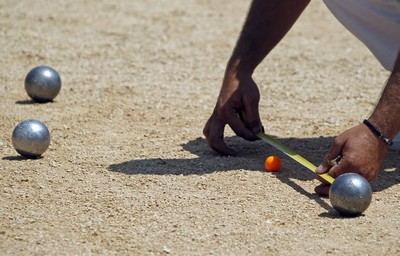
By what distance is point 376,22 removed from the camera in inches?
203

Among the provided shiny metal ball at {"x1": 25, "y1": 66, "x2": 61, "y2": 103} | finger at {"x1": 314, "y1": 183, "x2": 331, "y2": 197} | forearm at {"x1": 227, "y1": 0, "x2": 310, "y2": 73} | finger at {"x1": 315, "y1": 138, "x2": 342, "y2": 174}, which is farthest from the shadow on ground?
shiny metal ball at {"x1": 25, "y1": 66, "x2": 61, "y2": 103}

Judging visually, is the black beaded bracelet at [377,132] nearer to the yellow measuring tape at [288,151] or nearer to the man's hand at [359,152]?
the man's hand at [359,152]

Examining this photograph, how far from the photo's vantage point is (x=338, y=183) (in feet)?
13.2

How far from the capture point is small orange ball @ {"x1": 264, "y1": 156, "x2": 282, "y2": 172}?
187 inches

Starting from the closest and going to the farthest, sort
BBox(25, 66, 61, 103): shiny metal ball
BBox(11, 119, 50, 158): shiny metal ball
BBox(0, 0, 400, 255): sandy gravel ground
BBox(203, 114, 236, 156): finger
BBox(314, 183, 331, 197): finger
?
1. BBox(0, 0, 400, 255): sandy gravel ground
2. BBox(314, 183, 331, 197): finger
3. BBox(11, 119, 50, 158): shiny metal ball
4. BBox(203, 114, 236, 156): finger
5. BBox(25, 66, 61, 103): shiny metal ball

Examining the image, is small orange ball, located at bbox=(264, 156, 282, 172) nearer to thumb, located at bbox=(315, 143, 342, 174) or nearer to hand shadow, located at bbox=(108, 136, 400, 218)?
hand shadow, located at bbox=(108, 136, 400, 218)

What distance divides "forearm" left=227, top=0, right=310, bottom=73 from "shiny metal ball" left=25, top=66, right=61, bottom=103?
1.57 metres

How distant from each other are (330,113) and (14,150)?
216 centimetres

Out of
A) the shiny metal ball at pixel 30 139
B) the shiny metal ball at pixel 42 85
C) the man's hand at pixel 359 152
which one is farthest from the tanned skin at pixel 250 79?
the shiny metal ball at pixel 42 85

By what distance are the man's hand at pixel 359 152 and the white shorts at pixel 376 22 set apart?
1072 millimetres

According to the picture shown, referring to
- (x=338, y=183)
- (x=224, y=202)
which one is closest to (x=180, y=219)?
Answer: (x=224, y=202)

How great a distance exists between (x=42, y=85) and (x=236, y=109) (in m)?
1.70

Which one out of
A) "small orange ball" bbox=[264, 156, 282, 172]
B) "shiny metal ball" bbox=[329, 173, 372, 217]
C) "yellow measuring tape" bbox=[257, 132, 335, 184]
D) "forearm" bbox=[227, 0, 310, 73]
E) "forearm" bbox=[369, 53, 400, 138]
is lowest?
"small orange ball" bbox=[264, 156, 282, 172]

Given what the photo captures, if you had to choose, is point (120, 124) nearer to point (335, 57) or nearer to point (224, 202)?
point (224, 202)
